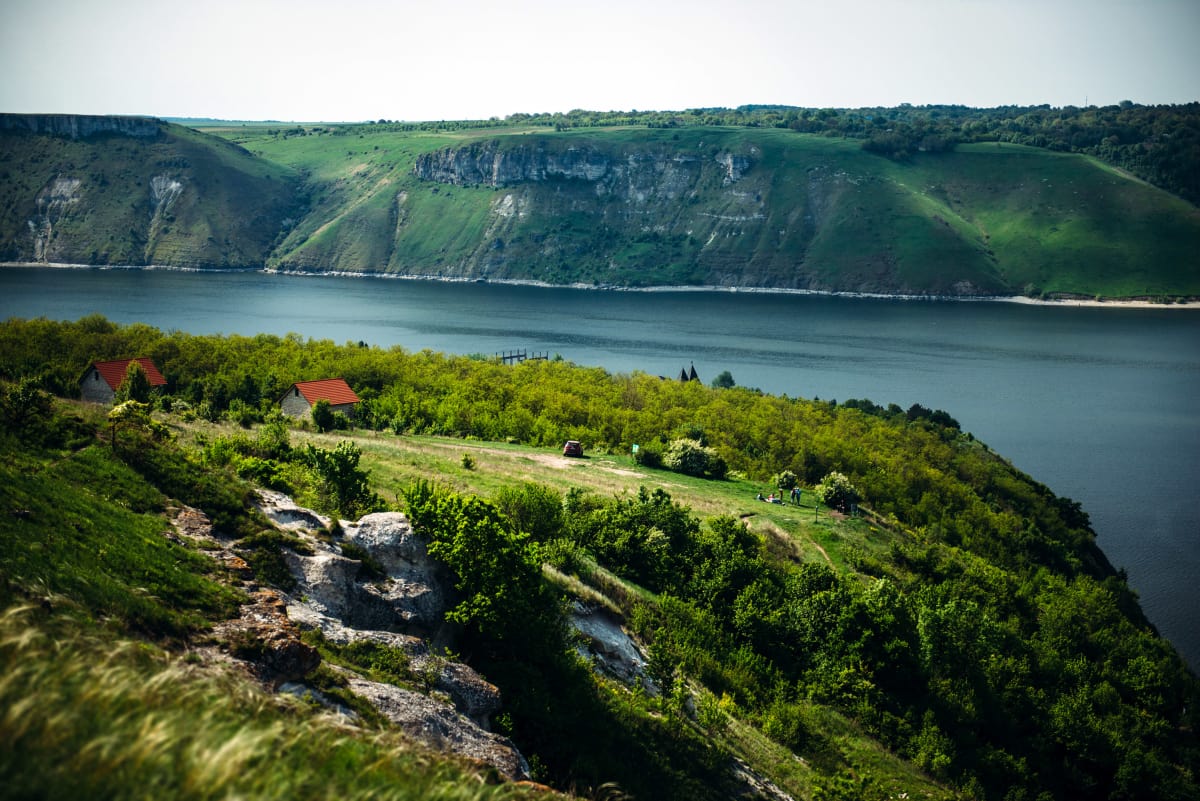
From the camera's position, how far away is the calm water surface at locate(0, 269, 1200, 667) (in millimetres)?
76625

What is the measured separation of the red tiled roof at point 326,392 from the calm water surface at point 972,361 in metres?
58.3

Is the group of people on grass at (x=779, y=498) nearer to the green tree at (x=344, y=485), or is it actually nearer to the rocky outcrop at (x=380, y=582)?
the green tree at (x=344, y=485)

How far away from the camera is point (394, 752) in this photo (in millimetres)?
8273

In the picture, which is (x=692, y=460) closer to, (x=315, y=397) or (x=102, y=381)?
(x=315, y=397)

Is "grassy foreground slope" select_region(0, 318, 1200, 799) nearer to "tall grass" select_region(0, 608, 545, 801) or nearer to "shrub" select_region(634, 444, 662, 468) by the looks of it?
"shrub" select_region(634, 444, 662, 468)

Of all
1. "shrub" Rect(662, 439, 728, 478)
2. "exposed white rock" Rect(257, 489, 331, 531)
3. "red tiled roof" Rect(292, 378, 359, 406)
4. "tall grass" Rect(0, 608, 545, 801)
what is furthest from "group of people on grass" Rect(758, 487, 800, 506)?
"tall grass" Rect(0, 608, 545, 801)

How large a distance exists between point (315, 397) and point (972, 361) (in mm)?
123013

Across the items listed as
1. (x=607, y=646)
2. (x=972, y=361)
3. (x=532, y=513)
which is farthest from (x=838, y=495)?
(x=972, y=361)

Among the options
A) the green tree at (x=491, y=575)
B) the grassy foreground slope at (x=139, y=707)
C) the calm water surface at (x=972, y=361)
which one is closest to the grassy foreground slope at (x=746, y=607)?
the green tree at (x=491, y=575)

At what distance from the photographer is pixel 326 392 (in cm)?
5616

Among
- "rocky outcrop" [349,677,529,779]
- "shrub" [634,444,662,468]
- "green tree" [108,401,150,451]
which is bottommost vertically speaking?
"shrub" [634,444,662,468]

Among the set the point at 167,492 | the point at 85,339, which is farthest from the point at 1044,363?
the point at 167,492

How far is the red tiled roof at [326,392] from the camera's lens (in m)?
54.5

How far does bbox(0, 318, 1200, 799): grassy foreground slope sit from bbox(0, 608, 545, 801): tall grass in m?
4.09
